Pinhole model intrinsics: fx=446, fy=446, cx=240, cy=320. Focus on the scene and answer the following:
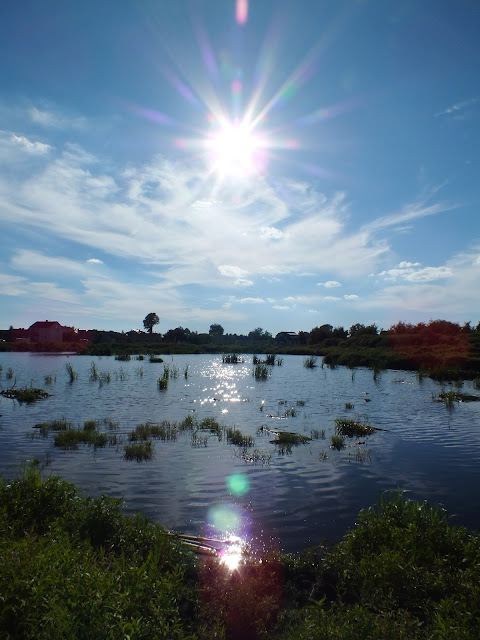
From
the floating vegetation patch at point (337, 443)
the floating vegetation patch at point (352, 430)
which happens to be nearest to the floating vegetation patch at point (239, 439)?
the floating vegetation patch at point (337, 443)

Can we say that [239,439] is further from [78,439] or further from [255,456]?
[78,439]

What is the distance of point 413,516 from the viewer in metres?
9.16

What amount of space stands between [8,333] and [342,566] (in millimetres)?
177474

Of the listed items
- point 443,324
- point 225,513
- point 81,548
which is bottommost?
point 225,513

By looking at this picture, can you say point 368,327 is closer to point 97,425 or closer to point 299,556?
point 97,425

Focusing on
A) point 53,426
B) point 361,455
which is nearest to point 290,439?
point 361,455

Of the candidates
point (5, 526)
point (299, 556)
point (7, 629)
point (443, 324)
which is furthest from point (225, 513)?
point (443, 324)

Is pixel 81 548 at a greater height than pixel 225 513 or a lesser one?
greater

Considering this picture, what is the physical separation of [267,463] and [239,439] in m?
3.45

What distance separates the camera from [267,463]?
16703 mm

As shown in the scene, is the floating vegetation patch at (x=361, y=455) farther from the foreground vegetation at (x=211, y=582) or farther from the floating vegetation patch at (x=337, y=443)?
the foreground vegetation at (x=211, y=582)

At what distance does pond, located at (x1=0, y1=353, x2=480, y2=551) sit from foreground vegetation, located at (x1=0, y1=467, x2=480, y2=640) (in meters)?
1.90

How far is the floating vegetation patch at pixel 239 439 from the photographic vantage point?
19594mm

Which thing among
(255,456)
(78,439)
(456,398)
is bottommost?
(255,456)
